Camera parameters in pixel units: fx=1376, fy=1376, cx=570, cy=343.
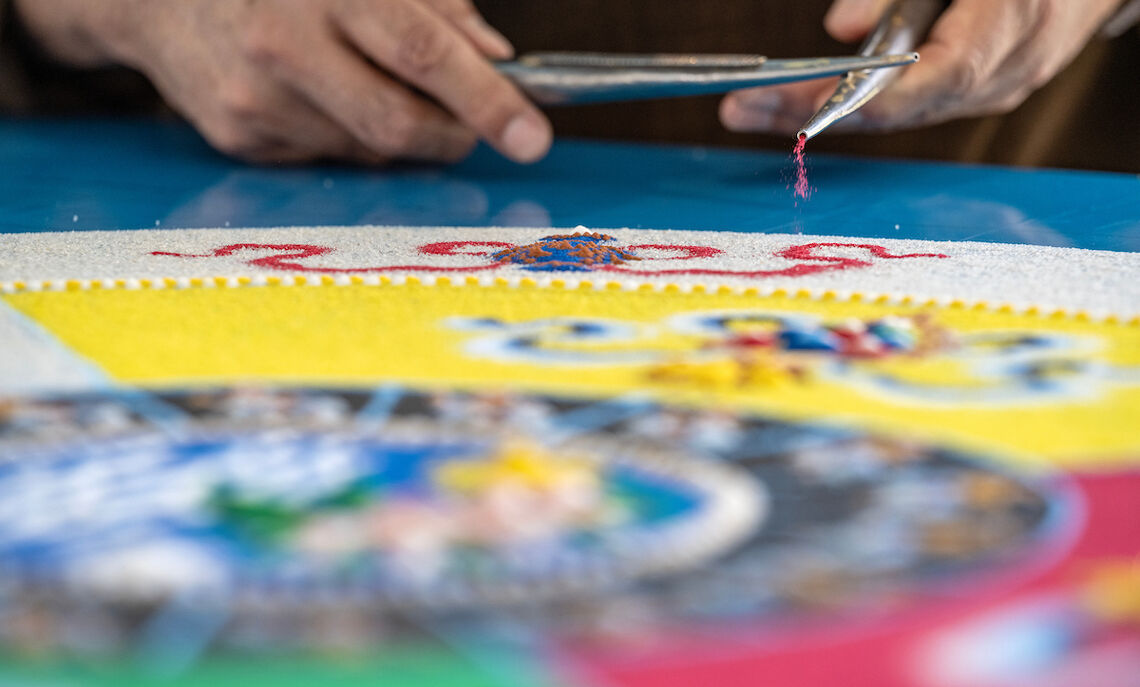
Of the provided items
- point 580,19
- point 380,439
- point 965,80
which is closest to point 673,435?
point 380,439

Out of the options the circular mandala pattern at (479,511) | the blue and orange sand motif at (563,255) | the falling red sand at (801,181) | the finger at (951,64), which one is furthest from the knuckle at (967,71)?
the circular mandala pattern at (479,511)

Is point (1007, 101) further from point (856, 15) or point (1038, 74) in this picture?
point (856, 15)

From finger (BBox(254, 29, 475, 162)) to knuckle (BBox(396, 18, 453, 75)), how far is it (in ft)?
0.09

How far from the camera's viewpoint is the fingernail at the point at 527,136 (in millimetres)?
838

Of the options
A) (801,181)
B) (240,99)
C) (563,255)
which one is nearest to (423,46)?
(240,99)

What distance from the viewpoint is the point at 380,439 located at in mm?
300

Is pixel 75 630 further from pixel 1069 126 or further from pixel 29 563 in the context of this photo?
pixel 1069 126

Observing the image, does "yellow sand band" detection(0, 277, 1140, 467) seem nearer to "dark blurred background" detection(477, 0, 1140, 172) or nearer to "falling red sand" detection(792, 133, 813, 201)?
"falling red sand" detection(792, 133, 813, 201)

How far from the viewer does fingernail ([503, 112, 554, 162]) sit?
838mm

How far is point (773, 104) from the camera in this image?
0.84m

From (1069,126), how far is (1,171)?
84 cm

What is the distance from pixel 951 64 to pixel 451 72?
307 mm

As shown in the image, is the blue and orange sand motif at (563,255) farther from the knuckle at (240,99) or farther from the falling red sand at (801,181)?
the knuckle at (240,99)

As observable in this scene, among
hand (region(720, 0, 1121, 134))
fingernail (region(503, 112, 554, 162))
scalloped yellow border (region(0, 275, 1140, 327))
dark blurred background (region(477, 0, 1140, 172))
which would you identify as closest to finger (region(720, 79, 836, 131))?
hand (region(720, 0, 1121, 134))
